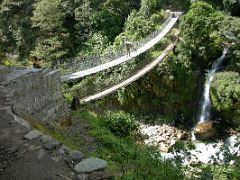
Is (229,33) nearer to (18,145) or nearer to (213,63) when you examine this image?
(213,63)

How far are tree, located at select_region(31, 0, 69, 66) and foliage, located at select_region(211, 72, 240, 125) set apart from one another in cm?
687

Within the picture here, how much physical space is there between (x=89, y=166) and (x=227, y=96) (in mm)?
12597

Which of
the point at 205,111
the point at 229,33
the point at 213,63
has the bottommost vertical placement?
the point at 205,111

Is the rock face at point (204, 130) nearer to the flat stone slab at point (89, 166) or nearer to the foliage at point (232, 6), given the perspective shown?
the foliage at point (232, 6)

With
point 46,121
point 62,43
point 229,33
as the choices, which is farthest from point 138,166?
point 62,43

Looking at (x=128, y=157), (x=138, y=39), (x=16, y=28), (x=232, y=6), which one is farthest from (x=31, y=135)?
(x=232, y=6)

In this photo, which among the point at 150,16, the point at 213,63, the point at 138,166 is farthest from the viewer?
the point at 150,16

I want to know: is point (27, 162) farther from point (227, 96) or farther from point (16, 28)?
point (16, 28)

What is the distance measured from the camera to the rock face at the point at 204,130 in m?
16.5

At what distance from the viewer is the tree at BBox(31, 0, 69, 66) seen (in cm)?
1956

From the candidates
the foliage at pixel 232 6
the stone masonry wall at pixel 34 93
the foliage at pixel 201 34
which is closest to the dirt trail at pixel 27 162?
the stone masonry wall at pixel 34 93

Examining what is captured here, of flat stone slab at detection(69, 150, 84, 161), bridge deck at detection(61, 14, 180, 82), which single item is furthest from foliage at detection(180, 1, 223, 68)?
flat stone slab at detection(69, 150, 84, 161)

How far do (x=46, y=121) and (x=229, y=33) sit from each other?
11880 mm

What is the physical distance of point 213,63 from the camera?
19703 millimetres
